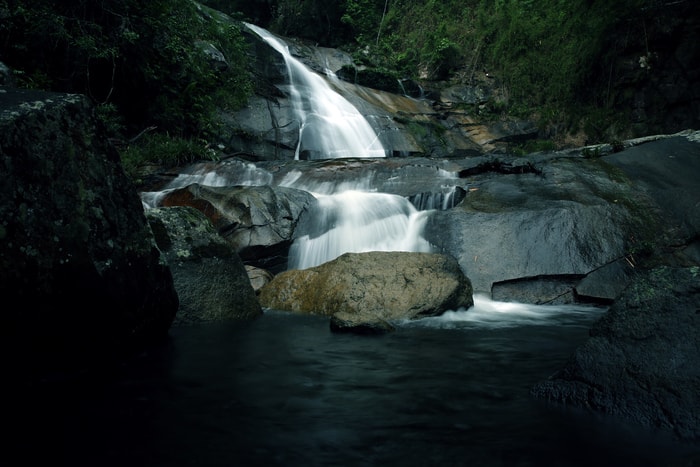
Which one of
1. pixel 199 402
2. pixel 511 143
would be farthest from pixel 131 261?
pixel 511 143

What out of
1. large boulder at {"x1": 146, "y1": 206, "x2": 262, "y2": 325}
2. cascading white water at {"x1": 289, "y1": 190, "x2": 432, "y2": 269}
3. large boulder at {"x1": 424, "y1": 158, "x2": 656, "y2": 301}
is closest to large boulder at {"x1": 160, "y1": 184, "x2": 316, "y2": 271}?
cascading white water at {"x1": 289, "y1": 190, "x2": 432, "y2": 269}

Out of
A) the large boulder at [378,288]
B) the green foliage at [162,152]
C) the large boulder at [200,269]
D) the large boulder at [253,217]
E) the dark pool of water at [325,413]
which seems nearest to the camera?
the dark pool of water at [325,413]

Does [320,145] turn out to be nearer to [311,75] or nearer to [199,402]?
[311,75]

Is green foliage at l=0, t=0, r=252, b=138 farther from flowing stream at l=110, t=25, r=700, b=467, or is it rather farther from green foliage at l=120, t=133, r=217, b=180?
flowing stream at l=110, t=25, r=700, b=467

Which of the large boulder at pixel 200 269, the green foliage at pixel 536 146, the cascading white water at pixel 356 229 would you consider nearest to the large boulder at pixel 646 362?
the large boulder at pixel 200 269

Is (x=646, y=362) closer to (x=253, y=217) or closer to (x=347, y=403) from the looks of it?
(x=347, y=403)

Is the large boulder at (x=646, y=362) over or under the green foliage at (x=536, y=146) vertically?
under

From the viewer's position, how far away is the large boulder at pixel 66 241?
248cm

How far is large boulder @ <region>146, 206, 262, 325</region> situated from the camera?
4871 millimetres

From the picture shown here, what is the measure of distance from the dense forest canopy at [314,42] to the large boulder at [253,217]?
4500mm

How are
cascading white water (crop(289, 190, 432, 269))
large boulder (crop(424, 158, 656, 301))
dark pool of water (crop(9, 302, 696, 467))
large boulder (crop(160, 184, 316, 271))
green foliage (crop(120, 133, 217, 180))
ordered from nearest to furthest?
1. dark pool of water (crop(9, 302, 696, 467))
2. large boulder (crop(424, 158, 656, 301))
3. large boulder (crop(160, 184, 316, 271))
4. cascading white water (crop(289, 190, 432, 269))
5. green foliage (crop(120, 133, 217, 180))

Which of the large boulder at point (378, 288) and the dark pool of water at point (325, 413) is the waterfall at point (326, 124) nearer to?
the large boulder at point (378, 288)

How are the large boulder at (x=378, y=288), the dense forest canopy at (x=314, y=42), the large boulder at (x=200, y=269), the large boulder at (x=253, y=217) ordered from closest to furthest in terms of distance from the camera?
the large boulder at (x=200, y=269) → the large boulder at (x=378, y=288) → the large boulder at (x=253, y=217) → the dense forest canopy at (x=314, y=42)

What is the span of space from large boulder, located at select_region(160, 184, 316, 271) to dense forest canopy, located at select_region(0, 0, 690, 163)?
4500 millimetres
